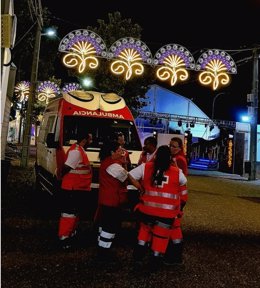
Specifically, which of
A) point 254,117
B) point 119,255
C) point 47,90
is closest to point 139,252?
point 119,255

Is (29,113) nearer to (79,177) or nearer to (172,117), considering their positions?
(79,177)

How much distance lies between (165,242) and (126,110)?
18.3 feet

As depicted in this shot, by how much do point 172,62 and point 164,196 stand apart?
12530mm

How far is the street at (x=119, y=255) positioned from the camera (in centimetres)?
523

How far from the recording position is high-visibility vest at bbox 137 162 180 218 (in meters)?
5.42

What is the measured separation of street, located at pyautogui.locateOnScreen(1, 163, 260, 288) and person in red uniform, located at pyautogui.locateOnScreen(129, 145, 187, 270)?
532 millimetres

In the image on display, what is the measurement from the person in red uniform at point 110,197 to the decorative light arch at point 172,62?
1148cm

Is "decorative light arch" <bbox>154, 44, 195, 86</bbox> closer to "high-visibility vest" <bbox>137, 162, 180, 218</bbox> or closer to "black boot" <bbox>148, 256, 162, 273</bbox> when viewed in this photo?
"high-visibility vest" <bbox>137, 162, 180, 218</bbox>

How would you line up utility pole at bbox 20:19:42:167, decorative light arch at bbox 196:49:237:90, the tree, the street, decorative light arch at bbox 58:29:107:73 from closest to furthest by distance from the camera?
the street
decorative light arch at bbox 58:29:107:73
decorative light arch at bbox 196:49:237:90
utility pole at bbox 20:19:42:167
the tree

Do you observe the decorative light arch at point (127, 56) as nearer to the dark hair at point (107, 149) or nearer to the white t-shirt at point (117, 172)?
the dark hair at point (107, 149)

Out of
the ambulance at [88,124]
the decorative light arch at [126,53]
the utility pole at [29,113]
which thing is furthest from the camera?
the utility pole at [29,113]

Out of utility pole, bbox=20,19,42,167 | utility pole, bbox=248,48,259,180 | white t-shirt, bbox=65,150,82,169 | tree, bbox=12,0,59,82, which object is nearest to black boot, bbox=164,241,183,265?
white t-shirt, bbox=65,150,82,169

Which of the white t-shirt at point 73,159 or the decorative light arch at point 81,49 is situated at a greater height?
the decorative light arch at point 81,49

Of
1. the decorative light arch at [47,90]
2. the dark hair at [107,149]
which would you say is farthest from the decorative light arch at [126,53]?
the decorative light arch at [47,90]
